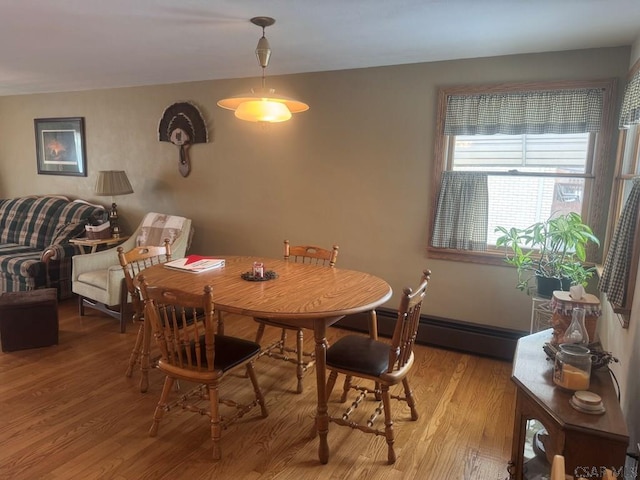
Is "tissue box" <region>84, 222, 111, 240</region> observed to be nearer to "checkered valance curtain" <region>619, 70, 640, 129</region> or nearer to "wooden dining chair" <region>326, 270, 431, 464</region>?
"wooden dining chair" <region>326, 270, 431, 464</region>

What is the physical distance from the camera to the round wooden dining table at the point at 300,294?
205cm

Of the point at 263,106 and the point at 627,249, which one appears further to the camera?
the point at 263,106

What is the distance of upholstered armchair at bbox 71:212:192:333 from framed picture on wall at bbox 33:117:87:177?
5.02 ft

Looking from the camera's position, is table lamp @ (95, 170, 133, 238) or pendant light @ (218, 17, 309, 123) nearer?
pendant light @ (218, 17, 309, 123)

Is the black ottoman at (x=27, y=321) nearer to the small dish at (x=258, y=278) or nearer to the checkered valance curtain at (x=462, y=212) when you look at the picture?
the small dish at (x=258, y=278)

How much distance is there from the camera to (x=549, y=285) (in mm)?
2730

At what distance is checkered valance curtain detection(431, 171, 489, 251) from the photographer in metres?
3.24

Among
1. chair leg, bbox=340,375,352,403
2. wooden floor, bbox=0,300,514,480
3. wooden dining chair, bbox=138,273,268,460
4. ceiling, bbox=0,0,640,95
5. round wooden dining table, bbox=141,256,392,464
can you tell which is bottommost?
wooden floor, bbox=0,300,514,480

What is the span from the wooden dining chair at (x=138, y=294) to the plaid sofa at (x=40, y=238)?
5.81ft

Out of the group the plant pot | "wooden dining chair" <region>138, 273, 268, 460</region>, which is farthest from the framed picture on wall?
the plant pot

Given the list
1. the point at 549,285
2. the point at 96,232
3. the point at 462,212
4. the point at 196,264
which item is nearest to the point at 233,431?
the point at 196,264

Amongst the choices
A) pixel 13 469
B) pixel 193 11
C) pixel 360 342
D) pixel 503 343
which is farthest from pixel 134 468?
pixel 503 343

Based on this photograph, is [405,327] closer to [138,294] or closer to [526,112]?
[138,294]

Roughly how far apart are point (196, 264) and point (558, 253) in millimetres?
2343
